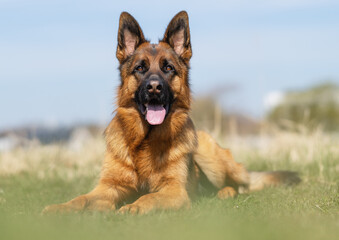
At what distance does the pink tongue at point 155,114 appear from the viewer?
5.59 meters

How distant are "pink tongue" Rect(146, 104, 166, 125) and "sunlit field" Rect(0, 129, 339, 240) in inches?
46.0

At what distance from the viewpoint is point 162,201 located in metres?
4.88

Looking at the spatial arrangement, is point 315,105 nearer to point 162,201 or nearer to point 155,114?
point 155,114

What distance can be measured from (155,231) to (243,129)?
17023 millimetres

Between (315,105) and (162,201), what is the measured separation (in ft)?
48.8

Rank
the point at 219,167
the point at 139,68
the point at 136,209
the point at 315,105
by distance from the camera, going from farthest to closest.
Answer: the point at 315,105, the point at 219,167, the point at 139,68, the point at 136,209

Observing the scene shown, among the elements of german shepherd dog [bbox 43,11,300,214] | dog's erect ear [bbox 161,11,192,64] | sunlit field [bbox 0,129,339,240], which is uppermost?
dog's erect ear [bbox 161,11,192,64]

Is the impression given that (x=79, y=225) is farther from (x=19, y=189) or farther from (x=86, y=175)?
(x=86, y=175)

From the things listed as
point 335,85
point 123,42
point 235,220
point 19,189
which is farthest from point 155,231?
point 335,85

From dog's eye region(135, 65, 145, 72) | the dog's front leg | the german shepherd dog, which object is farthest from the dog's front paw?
dog's eye region(135, 65, 145, 72)

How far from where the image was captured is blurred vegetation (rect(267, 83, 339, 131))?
693 inches

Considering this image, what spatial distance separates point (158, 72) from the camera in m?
5.63

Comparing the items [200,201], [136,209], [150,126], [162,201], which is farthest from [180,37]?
[136,209]

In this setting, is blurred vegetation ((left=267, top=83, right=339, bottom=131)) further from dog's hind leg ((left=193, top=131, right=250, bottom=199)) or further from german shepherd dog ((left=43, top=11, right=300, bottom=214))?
german shepherd dog ((left=43, top=11, right=300, bottom=214))
